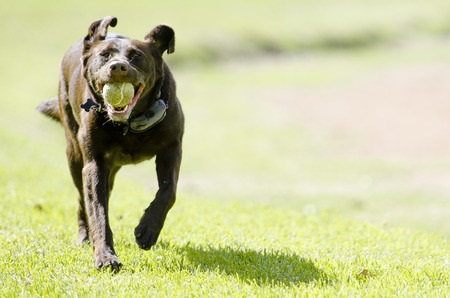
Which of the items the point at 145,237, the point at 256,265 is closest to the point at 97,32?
the point at 145,237

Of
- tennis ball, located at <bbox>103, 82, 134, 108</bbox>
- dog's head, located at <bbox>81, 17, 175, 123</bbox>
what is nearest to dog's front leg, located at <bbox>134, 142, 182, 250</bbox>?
dog's head, located at <bbox>81, 17, 175, 123</bbox>

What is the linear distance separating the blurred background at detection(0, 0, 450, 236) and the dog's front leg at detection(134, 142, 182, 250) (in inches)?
136

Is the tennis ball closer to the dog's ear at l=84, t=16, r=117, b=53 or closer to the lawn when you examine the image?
the dog's ear at l=84, t=16, r=117, b=53

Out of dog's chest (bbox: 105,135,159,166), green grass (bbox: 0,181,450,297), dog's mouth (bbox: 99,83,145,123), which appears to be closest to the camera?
green grass (bbox: 0,181,450,297)

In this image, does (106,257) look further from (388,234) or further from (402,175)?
(402,175)

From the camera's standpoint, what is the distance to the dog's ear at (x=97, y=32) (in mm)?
6391

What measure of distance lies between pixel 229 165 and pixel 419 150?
541 centimetres

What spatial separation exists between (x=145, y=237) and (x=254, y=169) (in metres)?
13.8

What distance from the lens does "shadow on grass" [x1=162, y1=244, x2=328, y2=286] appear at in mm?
5488

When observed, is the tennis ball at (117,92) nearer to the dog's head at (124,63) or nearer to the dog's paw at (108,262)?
the dog's head at (124,63)

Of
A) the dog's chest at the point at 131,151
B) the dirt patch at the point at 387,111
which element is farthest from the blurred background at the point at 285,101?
the dog's chest at the point at 131,151

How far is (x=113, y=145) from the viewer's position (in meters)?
A: 6.20

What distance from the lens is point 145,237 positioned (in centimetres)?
566

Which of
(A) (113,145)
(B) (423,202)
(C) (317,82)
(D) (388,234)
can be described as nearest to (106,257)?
(A) (113,145)
